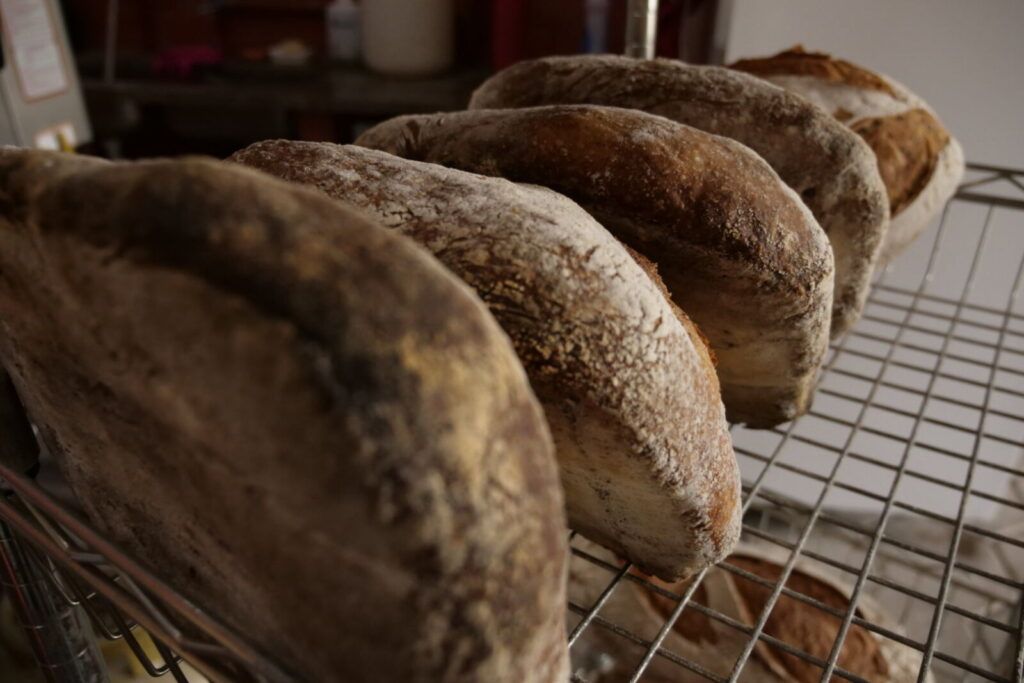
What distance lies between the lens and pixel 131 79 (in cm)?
268

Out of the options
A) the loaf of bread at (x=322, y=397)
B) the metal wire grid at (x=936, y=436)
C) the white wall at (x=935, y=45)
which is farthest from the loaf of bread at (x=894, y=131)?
the loaf of bread at (x=322, y=397)

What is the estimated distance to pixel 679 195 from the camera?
532 millimetres

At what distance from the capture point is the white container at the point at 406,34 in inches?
103

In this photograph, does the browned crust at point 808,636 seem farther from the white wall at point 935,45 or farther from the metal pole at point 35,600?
the white wall at point 935,45

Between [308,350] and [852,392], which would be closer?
[308,350]

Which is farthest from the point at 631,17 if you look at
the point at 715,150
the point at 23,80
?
the point at 23,80

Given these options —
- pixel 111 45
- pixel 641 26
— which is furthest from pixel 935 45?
pixel 111 45

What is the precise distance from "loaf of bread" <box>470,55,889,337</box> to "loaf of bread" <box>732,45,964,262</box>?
18 centimetres

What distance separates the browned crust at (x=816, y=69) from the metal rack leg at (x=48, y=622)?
0.84 m

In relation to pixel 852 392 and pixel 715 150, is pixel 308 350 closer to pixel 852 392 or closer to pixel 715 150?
pixel 715 150

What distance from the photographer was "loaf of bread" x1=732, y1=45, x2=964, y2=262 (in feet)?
2.80

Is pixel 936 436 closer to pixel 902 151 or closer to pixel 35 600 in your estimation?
pixel 902 151

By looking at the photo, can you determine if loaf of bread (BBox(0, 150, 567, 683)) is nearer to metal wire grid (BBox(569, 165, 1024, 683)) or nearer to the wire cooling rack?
the wire cooling rack

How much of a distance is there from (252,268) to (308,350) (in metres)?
0.03
